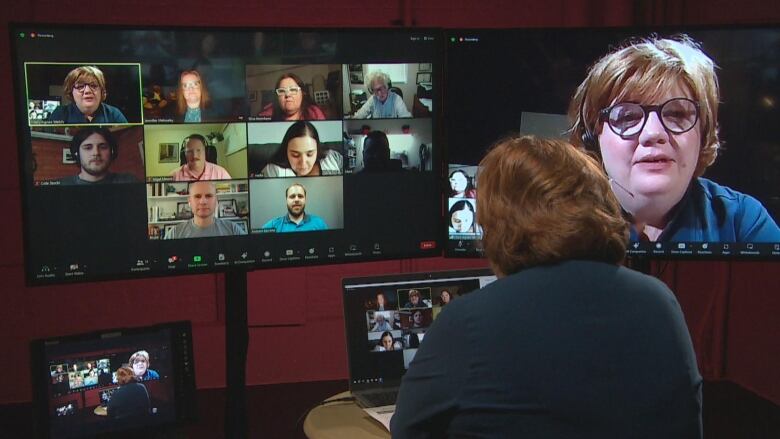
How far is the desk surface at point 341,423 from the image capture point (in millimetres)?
2176

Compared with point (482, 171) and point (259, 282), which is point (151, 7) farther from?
point (482, 171)

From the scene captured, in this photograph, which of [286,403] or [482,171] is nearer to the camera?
[482,171]

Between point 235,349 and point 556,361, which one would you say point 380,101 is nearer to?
point 235,349

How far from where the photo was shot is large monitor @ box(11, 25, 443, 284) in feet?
6.89

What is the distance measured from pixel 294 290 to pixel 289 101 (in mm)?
1182

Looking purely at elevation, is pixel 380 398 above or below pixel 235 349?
below

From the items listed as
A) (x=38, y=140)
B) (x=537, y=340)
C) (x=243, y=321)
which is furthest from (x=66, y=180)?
(x=537, y=340)

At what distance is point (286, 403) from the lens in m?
3.01

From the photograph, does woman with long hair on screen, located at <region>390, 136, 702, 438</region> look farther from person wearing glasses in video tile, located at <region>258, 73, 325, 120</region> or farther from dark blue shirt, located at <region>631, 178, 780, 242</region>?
dark blue shirt, located at <region>631, 178, 780, 242</region>

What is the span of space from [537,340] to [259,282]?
211 cm

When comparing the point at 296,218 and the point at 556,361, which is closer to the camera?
the point at 556,361

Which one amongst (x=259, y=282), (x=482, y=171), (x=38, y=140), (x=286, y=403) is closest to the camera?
(x=482, y=171)

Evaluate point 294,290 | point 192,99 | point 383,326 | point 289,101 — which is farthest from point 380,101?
point 294,290

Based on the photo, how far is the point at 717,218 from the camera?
2.46 m
